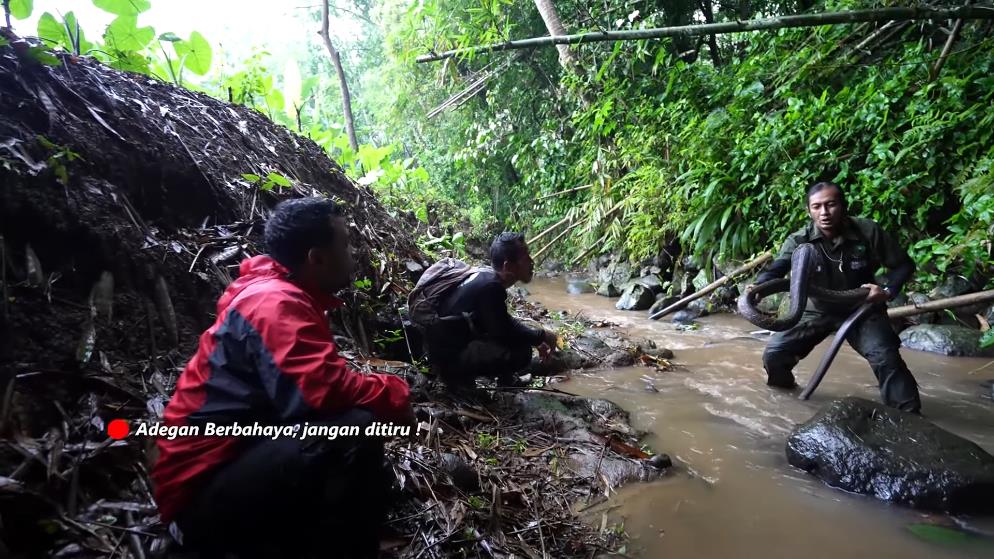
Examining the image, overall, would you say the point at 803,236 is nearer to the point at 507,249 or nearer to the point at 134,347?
the point at 507,249

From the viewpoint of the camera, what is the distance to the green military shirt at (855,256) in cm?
382

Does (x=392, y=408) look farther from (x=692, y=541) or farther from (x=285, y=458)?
(x=692, y=541)

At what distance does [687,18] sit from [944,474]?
31.7 feet

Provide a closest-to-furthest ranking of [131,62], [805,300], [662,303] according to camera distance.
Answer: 1. [805,300]
2. [131,62]
3. [662,303]

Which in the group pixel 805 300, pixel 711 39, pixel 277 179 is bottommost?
pixel 805 300

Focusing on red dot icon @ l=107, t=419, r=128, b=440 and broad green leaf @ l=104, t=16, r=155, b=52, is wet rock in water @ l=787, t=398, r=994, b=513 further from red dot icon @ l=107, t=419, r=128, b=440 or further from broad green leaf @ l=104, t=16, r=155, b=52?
broad green leaf @ l=104, t=16, r=155, b=52

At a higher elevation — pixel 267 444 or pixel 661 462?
pixel 267 444

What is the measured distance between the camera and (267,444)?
1537mm

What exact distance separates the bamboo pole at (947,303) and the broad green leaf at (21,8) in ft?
21.4

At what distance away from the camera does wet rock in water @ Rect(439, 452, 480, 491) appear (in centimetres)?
238

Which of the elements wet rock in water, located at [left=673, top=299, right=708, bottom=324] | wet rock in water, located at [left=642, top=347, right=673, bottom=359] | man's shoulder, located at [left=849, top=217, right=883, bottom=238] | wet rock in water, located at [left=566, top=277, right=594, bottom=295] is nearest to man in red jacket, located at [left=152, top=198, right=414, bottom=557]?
man's shoulder, located at [left=849, top=217, right=883, bottom=238]

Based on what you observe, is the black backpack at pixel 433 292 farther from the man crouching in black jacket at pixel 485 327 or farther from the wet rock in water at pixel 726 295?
the wet rock in water at pixel 726 295

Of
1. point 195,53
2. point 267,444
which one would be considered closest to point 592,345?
point 267,444

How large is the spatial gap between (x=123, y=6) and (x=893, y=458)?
5.78 meters
